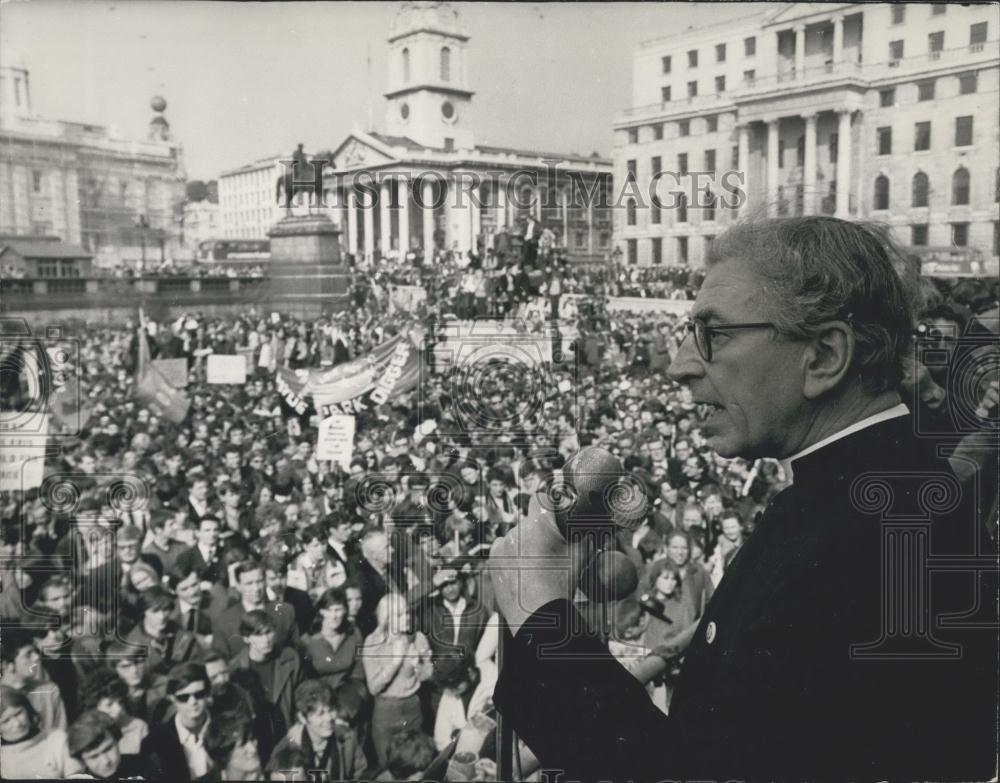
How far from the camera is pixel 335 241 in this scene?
772 centimetres

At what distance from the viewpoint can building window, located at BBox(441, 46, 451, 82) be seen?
18.8 ft

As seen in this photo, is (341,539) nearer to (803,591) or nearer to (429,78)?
(429,78)

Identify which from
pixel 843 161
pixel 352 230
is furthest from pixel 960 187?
pixel 352 230

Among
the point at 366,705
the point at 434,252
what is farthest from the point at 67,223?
the point at 366,705

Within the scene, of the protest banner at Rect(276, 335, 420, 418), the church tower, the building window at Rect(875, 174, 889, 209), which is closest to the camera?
the church tower

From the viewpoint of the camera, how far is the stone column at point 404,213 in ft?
21.0

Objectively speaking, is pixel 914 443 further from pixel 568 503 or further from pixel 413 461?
pixel 413 461

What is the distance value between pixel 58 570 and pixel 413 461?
8.85 ft

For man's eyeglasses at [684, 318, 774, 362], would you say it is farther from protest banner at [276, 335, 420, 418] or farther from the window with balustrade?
protest banner at [276, 335, 420, 418]

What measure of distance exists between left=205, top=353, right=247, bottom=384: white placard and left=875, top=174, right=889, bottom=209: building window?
646 centimetres

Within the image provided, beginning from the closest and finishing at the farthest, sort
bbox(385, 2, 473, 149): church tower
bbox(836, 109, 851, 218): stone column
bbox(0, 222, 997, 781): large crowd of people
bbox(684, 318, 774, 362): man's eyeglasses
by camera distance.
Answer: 1. bbox(684, 318, 774, 362): man's eyeglasses
2. bbox(0, 222, 997, 781): large crowd of people
3. bbox(385, 2, 473, 149): church tower
4. bbox(836, 109, 851, 218): stone column

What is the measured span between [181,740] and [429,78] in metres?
4.26

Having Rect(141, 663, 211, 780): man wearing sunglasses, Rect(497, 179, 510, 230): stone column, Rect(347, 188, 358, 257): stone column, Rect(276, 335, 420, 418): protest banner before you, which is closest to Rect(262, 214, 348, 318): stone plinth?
Rect(347, 188, 358, 257): stone column

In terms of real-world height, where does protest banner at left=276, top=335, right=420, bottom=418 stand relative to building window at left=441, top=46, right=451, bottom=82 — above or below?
below
